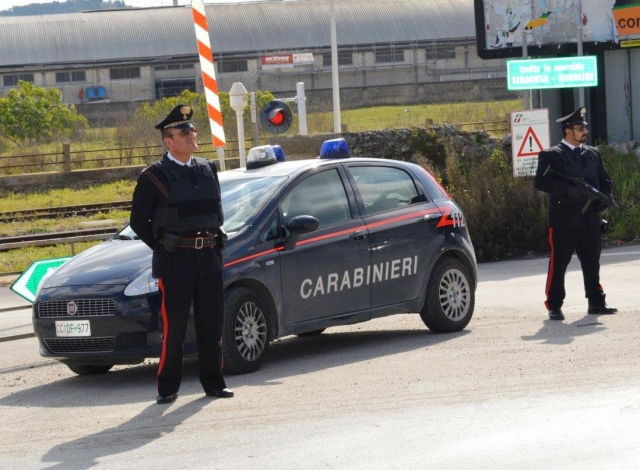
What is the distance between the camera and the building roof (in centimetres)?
7625

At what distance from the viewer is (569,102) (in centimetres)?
2939

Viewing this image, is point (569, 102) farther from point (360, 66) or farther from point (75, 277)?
point (360, 66)

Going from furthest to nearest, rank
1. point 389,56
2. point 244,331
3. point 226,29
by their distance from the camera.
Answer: point 389,56, point 226,29, point 244,331

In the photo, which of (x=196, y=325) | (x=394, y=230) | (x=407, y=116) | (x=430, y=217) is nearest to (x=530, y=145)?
(x=430, y=217)

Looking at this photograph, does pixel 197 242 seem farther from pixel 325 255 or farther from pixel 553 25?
pixel 553 25

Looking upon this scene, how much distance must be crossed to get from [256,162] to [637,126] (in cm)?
1885

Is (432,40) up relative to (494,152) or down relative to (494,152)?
up

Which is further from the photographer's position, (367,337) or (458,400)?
(367,337)

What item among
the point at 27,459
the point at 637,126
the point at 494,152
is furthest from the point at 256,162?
the point at 637,126

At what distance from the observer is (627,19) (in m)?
27.2

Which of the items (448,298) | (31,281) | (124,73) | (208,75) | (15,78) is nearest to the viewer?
(448,298)

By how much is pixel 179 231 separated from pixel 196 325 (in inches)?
27.9

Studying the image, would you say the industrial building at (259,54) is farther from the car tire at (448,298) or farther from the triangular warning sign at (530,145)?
the car tire at (448,298)

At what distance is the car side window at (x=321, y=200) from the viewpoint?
33.5 feet
